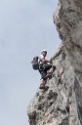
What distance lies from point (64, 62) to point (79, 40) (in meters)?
14.2

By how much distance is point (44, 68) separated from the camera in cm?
2667

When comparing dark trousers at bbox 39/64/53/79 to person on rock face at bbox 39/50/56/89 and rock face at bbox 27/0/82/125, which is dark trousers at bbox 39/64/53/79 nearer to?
person on rock face at bbox 39/50/56/89

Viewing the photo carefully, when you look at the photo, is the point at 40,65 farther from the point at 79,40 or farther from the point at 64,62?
the point at 79,40

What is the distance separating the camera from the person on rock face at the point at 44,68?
2638 centimetres

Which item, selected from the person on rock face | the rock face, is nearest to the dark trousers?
the person on rock face

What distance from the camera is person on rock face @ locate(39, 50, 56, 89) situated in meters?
26.4

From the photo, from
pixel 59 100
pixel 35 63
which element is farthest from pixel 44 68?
pixel 59 100

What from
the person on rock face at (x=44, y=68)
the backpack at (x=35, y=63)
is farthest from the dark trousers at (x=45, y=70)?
the backpack at (x=35, y=63)

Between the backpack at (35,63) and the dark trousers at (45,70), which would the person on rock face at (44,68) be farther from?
the backpack at (35,63)

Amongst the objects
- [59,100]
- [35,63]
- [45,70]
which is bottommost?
[59,100]

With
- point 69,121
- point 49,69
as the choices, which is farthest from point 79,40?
point 49,69

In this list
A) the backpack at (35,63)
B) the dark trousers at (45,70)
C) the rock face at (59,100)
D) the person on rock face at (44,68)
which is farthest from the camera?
the dark trousers at (45,70)

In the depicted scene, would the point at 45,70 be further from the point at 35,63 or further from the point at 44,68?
the point at 35,63

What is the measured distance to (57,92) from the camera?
1078 inches
